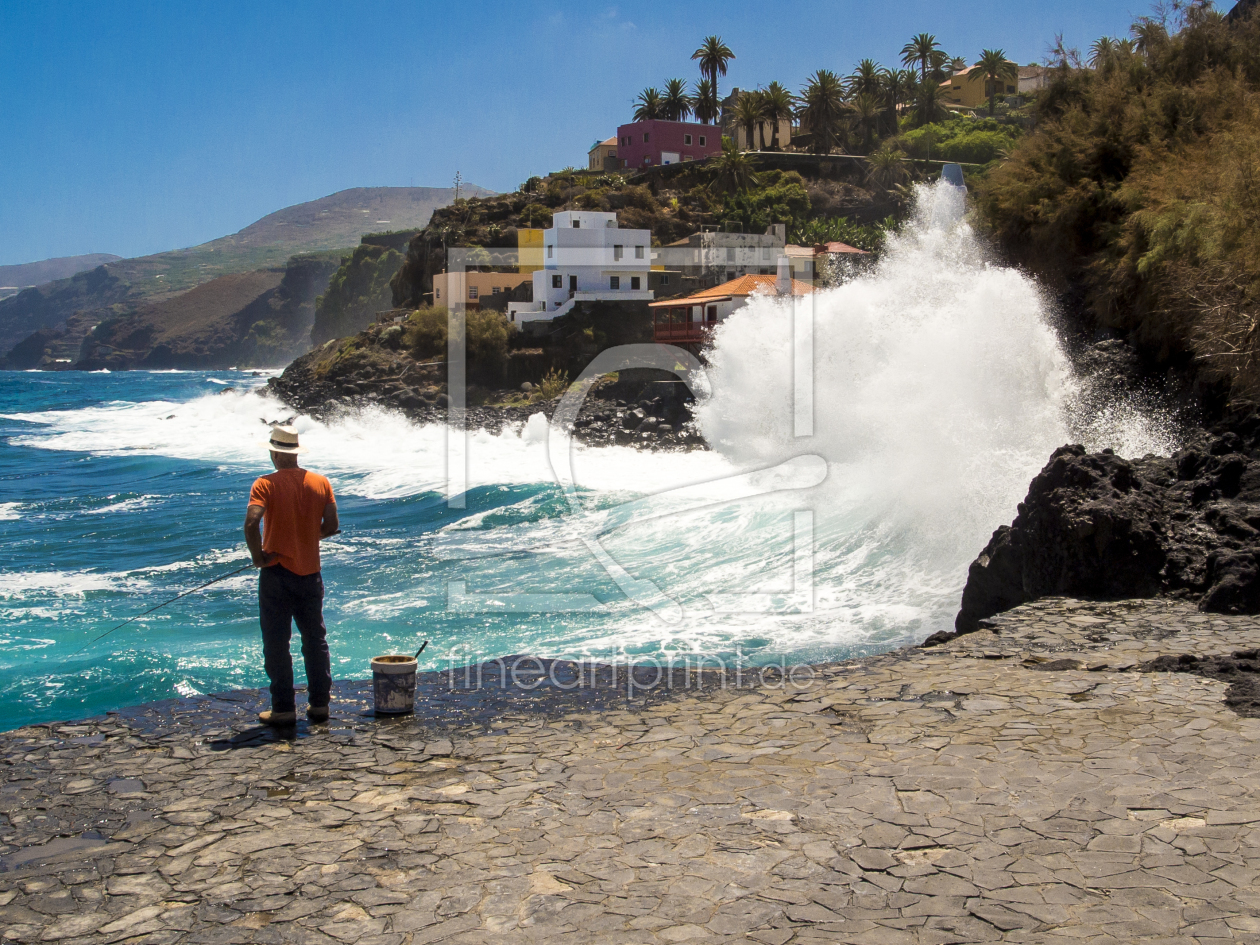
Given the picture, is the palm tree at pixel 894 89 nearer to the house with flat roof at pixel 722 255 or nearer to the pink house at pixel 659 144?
the pink house at pixel 659 144

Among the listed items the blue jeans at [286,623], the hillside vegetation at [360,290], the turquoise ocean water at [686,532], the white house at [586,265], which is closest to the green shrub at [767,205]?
the white house at [586,265]

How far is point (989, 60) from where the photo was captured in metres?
86.4

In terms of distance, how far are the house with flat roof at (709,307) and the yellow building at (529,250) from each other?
46.6 feet

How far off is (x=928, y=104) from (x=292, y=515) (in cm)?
8379

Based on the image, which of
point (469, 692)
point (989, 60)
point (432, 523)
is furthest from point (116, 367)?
point (469, 692)

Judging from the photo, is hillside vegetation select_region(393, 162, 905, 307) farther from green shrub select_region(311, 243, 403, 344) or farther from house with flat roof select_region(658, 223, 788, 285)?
green shrub select_region(311, 243, 403, 344)

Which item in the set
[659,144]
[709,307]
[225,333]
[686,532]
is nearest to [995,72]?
[659,144]

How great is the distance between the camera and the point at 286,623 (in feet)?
19.0

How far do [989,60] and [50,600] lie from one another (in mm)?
91522

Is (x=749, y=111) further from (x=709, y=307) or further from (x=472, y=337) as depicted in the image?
(x=709, y=307)

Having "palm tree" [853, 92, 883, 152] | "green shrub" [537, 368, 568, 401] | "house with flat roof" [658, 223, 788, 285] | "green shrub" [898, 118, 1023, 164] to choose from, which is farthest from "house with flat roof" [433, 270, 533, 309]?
"palm tree" [853, 92, 883, 152]

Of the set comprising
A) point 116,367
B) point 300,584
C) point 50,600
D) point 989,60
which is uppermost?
point 989,60

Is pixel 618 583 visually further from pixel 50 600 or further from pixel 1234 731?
pixel 1234 731

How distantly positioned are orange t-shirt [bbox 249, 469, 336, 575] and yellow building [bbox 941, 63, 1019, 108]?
94979 millimetres
